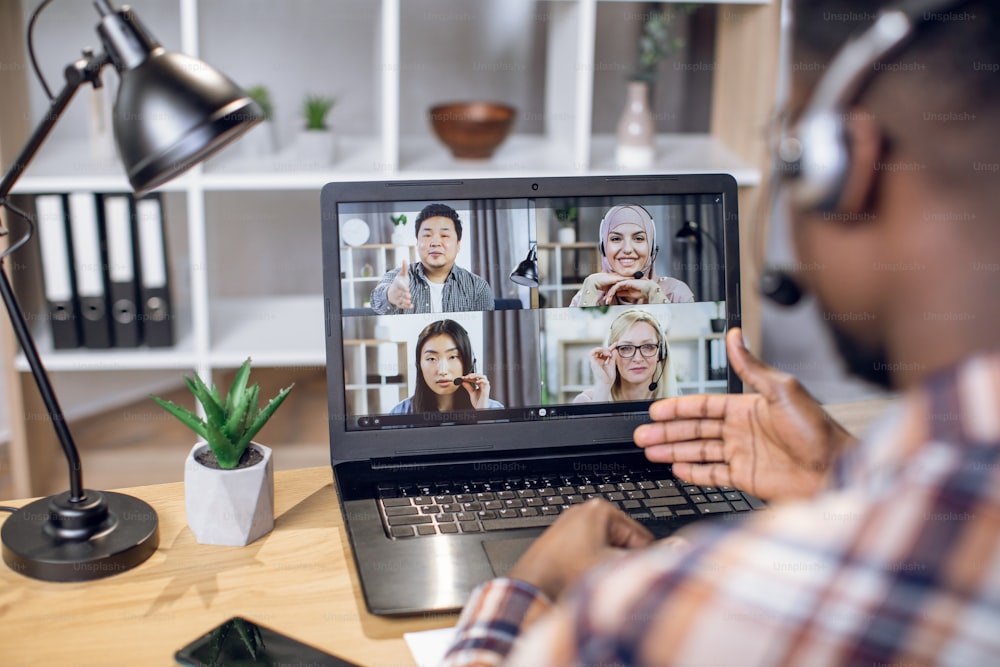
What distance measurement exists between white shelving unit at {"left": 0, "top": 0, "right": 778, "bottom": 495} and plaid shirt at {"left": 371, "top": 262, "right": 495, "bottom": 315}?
948mm

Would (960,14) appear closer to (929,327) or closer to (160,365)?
(929,327)

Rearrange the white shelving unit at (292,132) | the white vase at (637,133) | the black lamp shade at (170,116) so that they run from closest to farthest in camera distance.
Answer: the black lamp shade at (170,116), the white shelving unit at (292,132), the white vase at (637,133)

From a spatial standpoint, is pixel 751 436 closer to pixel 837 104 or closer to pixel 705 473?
pixel 705 473

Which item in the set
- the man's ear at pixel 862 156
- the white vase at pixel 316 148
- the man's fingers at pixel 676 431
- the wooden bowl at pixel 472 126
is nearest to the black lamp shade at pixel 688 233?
the man's fingers at pixel 676 431

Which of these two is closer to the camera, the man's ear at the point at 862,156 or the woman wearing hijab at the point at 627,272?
the man's ear at the point at 862,156

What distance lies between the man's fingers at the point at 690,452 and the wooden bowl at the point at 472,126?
122cm

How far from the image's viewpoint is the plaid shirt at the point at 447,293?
102cm

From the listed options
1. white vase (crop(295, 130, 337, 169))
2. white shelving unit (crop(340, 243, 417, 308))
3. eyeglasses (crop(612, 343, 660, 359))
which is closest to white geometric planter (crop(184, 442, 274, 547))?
white shelving unit (crop(340, 243, 417, 308))

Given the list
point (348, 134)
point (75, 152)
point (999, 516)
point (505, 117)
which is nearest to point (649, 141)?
point (505, 117)

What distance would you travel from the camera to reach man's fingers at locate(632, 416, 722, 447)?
0.95m

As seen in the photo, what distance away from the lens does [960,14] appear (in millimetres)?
443

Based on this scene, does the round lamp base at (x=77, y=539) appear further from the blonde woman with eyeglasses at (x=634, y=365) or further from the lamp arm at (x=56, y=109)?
the blonde woman with eyeglasses at (x=634, y=365)

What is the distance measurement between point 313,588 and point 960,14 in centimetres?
66

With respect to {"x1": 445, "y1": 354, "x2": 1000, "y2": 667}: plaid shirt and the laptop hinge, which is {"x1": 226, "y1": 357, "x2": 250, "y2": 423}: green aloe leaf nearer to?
the laptop hinge
